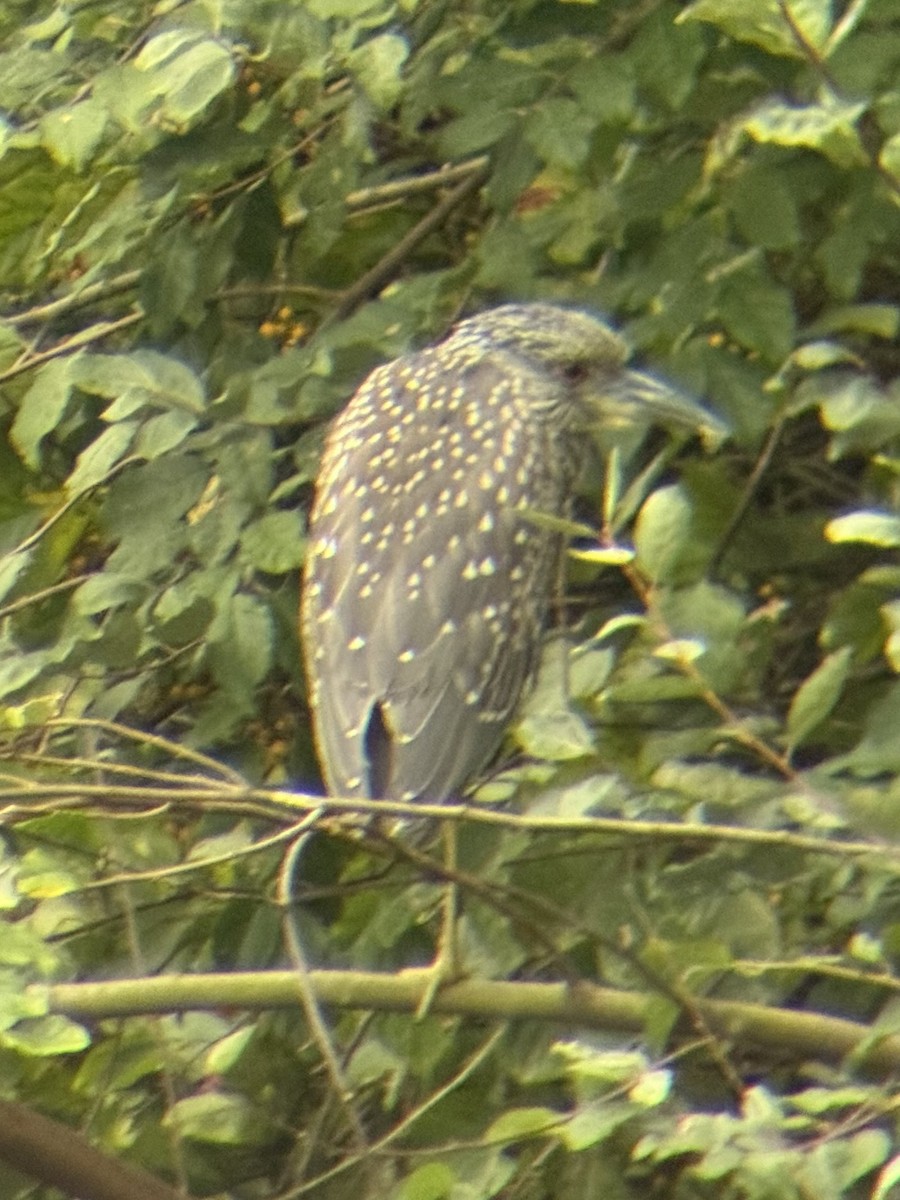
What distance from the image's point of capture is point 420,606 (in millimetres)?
3381

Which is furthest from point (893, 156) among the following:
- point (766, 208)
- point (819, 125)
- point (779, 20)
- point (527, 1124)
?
point (527, 1124)

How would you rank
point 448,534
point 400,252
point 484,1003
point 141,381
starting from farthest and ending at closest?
point 400,252 < point 448,534 < point 141,381 < point 484,1003

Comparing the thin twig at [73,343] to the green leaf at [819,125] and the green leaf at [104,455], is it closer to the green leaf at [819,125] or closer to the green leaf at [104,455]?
Answer: the green leaf at [104,455]

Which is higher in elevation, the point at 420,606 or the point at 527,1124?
the point at 527,1124

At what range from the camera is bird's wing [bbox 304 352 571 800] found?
3.27m

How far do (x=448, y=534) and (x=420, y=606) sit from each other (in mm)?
141

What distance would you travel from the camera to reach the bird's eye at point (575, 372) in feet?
12.4

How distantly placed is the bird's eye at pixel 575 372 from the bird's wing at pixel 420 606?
16 cm

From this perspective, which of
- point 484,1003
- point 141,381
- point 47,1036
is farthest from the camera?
point 141,381

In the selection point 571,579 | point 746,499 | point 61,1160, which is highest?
point 61,1160

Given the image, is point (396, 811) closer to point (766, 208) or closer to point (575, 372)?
point (766, 208)

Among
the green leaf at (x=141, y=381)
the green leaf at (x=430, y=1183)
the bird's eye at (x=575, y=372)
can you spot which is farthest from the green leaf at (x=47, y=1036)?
the bird's eye at (x=575, y=372)

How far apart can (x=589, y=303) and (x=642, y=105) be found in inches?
15.1

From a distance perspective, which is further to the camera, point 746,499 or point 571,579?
point 571,579
